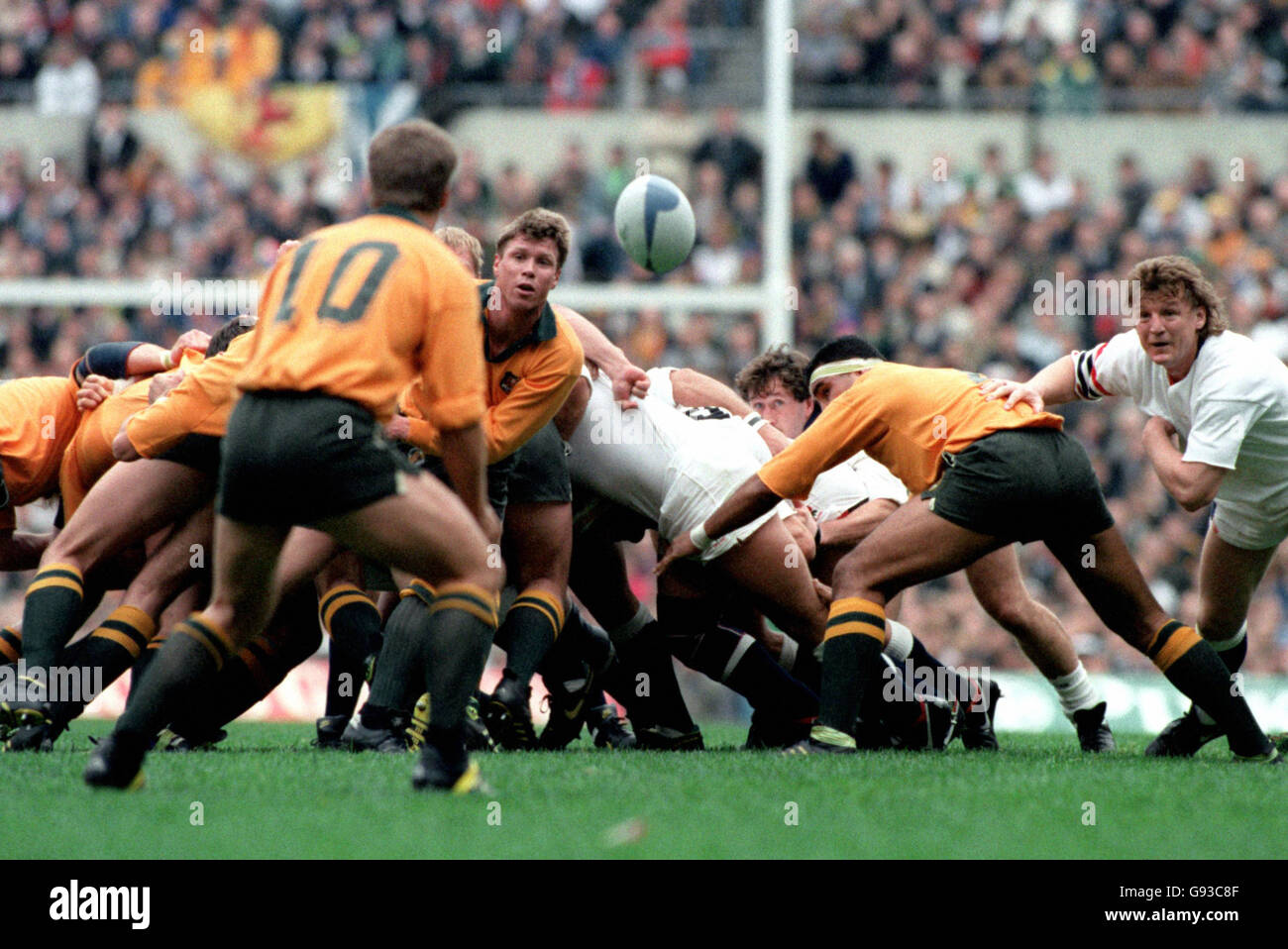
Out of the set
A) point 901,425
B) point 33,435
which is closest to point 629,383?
point 901,425

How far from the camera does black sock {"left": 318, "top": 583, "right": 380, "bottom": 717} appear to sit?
7.04m

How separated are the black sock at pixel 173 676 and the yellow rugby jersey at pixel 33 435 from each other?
2500 millimetres

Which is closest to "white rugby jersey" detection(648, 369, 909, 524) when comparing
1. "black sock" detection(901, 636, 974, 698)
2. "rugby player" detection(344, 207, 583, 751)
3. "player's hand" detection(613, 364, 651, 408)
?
"player's hand" detection(613, 364, 651, 408)

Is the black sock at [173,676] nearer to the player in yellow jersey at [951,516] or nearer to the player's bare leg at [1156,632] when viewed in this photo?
the player in yellow jersey at [951,516]

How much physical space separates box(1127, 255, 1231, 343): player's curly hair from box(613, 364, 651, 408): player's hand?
1.94 metres

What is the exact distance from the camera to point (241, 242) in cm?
1691

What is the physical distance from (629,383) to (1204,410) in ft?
7.23

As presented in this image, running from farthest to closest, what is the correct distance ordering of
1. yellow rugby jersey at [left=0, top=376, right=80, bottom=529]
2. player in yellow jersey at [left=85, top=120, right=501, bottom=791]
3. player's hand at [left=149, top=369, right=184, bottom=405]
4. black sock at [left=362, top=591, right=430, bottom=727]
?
yellow rugby jersey at [left=0, top=376, right=80, bottom=529] → player's hand at [left=149, top=369, right=184, bottom=405] → black sock at [left=362, top=591, right=430, bottom=727] → player in yellow jersey at [left=85, top=120, right=501, bottom=791]

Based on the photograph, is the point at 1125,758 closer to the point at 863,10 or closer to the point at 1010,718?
the point at 1010,718

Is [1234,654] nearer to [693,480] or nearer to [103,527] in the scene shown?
[693,480]

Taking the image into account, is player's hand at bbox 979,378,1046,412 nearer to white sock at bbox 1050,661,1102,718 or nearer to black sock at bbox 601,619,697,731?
white sock at bbox 1050,661,1102,718

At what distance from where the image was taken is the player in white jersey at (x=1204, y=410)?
6.29 m

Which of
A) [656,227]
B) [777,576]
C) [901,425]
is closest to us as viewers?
[901,425]

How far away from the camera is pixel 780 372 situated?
8.00 m
